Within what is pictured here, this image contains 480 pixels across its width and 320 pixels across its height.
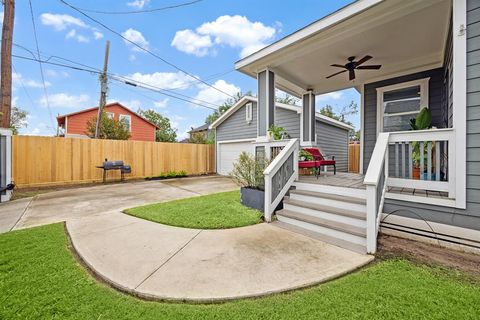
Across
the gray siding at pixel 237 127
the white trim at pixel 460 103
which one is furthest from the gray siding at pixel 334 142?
the white trim at pixel 460 103

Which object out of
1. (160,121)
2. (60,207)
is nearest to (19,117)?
(160,121)

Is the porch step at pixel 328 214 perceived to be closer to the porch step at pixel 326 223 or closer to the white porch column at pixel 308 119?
the porch step at pixel 326 223

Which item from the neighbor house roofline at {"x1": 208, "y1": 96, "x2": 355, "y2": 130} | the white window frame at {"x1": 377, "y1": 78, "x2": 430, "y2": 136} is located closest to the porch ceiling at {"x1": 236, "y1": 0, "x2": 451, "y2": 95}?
the white window frame at {"x1": 377, "y1": 78, "x2": 430, "y2": 136}

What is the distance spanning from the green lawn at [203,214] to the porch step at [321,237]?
1.48ft

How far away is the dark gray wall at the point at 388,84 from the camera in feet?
15.9

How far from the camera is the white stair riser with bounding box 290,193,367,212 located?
3.14m

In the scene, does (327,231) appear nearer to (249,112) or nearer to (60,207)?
(60,207)

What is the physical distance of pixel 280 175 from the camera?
3941 mm

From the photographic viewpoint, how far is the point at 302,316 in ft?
5.03

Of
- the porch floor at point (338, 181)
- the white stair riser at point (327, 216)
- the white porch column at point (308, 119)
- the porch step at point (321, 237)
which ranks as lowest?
the porch step at point (321, 237)

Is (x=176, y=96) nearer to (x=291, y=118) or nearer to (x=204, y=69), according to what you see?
(x=204, y=69)

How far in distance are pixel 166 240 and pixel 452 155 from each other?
3881 millimetres

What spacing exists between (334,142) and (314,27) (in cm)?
708

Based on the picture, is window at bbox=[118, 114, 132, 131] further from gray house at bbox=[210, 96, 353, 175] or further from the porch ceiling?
the porch ceiling
